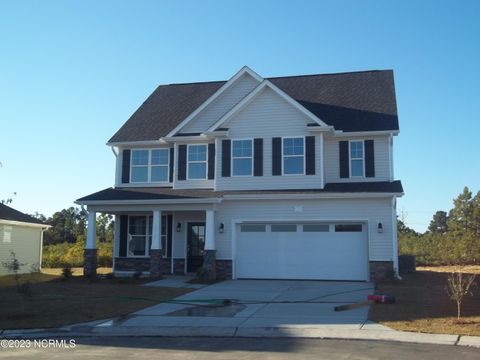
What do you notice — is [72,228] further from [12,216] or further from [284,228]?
[284,228]

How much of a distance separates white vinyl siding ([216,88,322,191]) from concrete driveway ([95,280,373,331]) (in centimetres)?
442

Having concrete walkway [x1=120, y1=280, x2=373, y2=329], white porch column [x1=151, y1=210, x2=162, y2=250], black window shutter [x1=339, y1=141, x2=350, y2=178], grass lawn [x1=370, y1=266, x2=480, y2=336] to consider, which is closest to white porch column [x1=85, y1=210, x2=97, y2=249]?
white porch column [x1=151, y1=210, x2=162, y2=250]

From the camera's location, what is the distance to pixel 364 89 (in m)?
Result: 24.9

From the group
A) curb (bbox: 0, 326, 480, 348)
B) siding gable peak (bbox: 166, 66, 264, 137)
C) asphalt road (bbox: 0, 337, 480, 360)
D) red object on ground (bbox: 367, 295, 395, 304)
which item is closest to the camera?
asphalt road (bbox: 0, 337, 480, 360)

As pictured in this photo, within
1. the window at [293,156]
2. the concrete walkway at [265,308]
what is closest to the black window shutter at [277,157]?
the window at [293,156]

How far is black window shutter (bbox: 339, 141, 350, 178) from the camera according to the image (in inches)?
866

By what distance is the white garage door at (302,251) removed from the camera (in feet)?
67.2

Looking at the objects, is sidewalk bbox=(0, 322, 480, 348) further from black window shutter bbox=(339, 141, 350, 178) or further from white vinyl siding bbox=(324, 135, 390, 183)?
black window shutter bbox=(339, 141, 350, 178)

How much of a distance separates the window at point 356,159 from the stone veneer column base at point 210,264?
6.49 metres

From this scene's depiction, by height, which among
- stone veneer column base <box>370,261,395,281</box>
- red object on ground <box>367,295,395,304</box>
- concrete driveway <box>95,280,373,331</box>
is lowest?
concrete driveway <box>95,280,373,331</box>

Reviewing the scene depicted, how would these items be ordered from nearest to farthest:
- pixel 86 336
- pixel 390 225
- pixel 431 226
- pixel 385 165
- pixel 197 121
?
pixel 86 336
pixel 390 225
pixel 385 165
pixel 197 121
pixel 431 226

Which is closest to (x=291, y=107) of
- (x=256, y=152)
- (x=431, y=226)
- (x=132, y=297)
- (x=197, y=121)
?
(x=256, y=152)

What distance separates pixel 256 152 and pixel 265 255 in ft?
13.6

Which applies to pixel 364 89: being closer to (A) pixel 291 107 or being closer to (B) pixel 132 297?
(A) pixel 291 107
